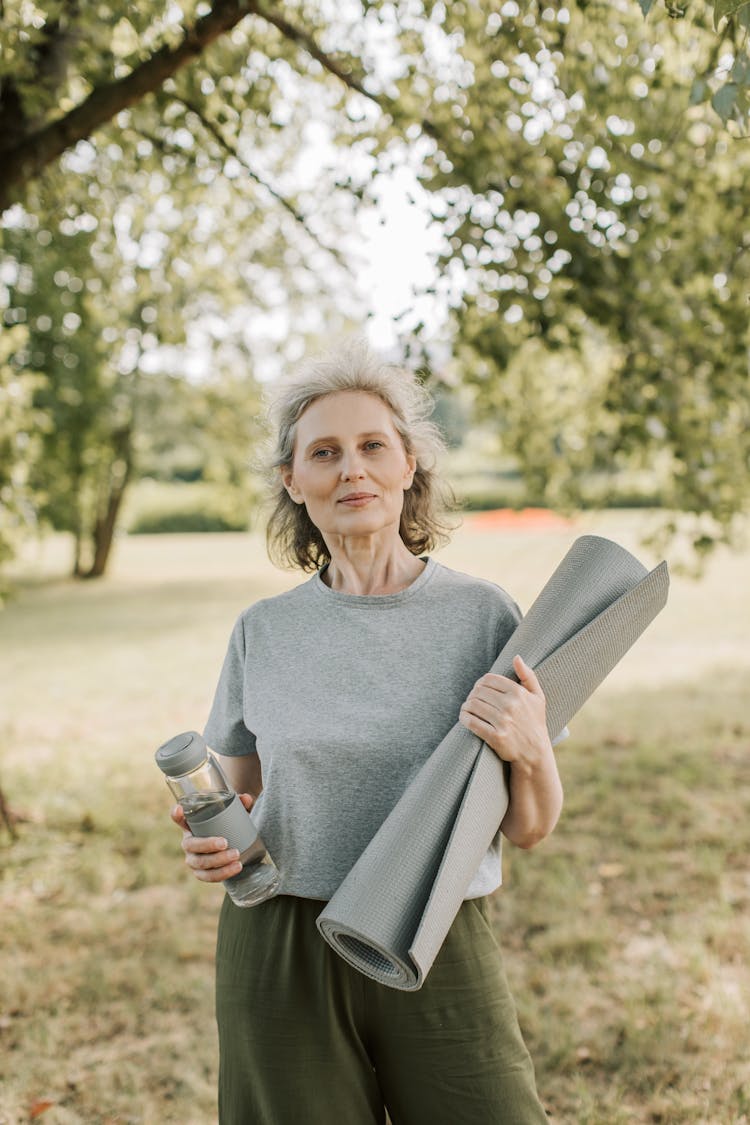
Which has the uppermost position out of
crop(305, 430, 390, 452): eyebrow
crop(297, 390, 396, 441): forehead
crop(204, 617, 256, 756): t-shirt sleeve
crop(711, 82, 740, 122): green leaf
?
crop(711, 82, 740, 122): green leaf

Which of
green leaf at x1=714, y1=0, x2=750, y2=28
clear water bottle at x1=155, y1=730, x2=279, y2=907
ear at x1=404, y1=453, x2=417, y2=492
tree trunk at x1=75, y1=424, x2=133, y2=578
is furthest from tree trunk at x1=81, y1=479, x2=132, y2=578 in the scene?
green leaf at x1=714, y1=0, x2=750, y2=28

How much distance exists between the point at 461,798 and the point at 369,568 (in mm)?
546

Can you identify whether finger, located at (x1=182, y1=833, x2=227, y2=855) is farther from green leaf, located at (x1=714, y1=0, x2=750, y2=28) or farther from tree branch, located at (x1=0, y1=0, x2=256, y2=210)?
tree branch, located at (x1=0, y1=0, x2=256, y2=210)

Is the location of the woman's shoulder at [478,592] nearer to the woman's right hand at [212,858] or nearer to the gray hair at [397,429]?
the gray hair at [397,429]

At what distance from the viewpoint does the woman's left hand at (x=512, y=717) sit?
1.71m

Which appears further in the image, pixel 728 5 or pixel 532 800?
pixel 532 800

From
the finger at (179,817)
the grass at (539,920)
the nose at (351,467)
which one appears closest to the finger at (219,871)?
the finger at (179,817)

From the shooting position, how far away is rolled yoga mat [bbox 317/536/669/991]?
1.65 metres

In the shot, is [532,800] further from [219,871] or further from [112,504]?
[112,504]

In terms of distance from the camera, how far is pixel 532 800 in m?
1.80

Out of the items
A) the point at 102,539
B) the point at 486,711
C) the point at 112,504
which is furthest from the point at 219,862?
the point at 102,539

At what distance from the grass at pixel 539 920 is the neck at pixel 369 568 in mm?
2014

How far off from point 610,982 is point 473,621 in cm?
260

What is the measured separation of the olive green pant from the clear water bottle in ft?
0.23
